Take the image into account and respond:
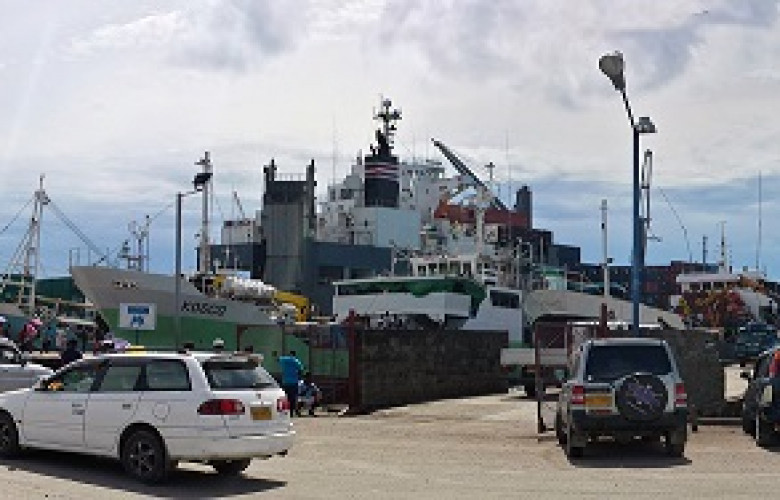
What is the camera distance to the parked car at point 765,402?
1524cm

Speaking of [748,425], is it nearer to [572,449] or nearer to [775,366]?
[775,366]

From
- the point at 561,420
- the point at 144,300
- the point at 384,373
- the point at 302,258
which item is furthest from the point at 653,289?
the point at 561,420

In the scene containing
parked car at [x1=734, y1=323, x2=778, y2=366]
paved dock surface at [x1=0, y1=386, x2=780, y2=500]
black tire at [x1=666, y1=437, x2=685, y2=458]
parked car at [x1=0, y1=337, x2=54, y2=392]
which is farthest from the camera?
parked car at [x1=734, y1=323, x2=778, y2=366]

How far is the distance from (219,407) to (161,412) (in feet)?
2.26

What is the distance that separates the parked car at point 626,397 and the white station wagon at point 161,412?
13.9ft

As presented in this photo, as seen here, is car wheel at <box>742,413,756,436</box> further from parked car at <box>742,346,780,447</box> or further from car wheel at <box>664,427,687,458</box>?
car wheel at <box>664,427,687,458</box>

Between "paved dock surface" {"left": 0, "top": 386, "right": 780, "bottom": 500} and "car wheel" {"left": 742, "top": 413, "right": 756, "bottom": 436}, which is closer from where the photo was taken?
"paved dock surface" {"left": 0, "top": 386, "right": 780, "bottom": 500}

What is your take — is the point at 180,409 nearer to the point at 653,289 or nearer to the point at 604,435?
the point at 604,435

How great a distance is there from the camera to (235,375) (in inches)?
493

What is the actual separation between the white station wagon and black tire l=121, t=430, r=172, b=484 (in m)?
0.01

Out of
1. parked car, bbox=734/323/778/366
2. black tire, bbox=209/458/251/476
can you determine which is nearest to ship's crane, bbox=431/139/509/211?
parked car, bbox=734/323/778/366

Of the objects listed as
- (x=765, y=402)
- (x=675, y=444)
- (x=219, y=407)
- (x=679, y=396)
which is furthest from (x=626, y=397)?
(x=219, y=407)

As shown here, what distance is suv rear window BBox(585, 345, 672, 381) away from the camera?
14758mm

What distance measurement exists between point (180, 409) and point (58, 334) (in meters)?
35.8
